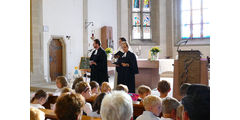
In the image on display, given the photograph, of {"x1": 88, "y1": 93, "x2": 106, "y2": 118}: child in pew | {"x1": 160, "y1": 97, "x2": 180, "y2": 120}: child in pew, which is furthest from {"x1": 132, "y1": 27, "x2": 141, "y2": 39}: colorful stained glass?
{"x1": 160, "y1": 97, "x2": 180, "y2": 120}: child in pew

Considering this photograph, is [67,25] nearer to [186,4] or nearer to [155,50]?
[155,50]

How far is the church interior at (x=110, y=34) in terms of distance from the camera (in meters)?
8.26

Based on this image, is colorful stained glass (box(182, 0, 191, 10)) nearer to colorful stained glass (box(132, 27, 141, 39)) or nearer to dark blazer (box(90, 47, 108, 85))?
colorful stained glass (box(132, 27, 141, 39))

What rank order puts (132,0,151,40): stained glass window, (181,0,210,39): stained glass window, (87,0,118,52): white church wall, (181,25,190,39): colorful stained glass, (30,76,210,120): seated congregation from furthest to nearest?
1. (132,0,151,40): stained glass window
2. (181,25,190,39): colorful stained glass
3. (181,0,210,39): stained glass window
4. (87,0,118,52): white church wall
5. (30,76,210,120): seated congregation

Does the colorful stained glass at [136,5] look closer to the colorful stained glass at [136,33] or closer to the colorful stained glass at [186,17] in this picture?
the colorful stained glass at [136,33]

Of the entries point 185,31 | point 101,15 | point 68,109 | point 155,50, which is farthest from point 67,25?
point 68,109

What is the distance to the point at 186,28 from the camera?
13820mm

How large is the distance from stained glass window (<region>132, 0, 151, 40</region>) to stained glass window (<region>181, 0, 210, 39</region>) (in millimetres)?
1851

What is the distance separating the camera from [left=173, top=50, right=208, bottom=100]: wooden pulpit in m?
4.52

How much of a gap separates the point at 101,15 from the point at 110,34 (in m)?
1.02

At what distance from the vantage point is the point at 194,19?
13.7 meters
